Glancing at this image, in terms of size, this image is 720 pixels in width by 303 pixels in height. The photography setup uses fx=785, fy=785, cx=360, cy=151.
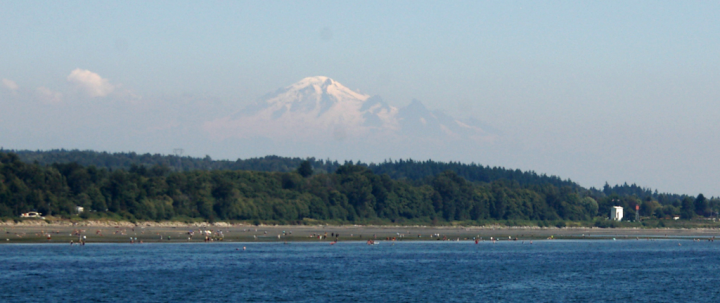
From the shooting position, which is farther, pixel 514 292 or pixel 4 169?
pixel 4 169

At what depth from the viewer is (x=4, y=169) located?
583ft

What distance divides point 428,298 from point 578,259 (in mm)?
55360

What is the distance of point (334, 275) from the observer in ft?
278

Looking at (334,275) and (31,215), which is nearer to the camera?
(334,275)

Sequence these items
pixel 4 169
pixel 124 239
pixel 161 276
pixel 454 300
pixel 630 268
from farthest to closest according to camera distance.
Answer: pixel 4 169 < pixel 124 239 < pixel 630 268 < pixel 161 276 < pixel 454 300

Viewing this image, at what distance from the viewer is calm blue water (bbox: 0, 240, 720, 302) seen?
6812cm

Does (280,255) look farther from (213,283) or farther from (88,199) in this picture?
(88,199)

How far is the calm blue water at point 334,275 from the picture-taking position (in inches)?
2682

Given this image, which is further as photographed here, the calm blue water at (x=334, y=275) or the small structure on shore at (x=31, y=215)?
the small structure on shore at (x=31, y=215)

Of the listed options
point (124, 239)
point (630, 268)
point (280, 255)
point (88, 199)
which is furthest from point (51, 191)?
point (630, 268)

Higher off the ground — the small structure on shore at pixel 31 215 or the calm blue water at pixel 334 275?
the small structure on shore at pixel 31 215

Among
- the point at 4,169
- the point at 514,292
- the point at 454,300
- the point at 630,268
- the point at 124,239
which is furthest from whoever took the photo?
the point at 4,169

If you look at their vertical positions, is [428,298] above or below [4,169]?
below

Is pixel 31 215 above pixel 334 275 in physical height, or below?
above
